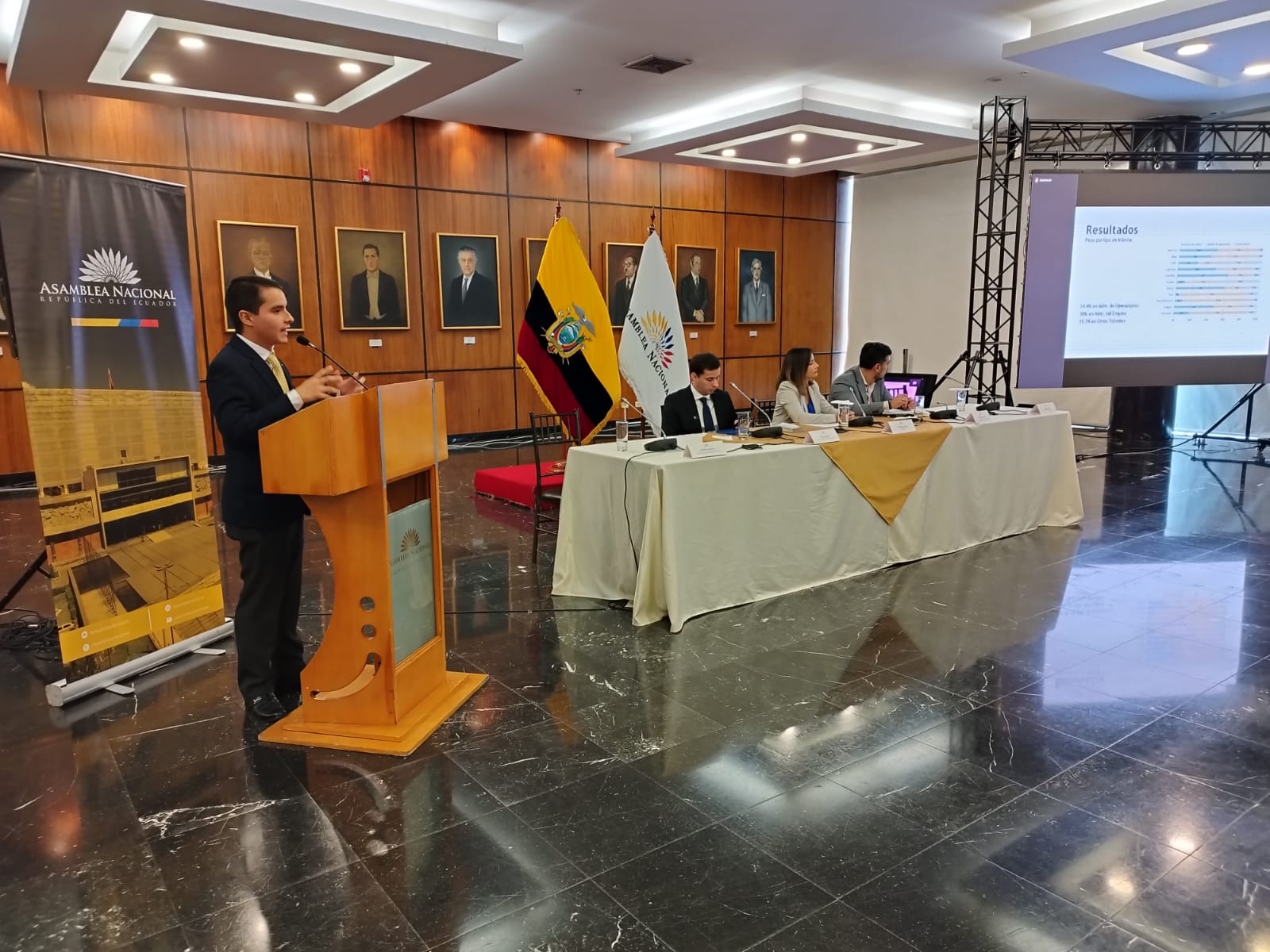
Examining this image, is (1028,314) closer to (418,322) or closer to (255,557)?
(418,322)

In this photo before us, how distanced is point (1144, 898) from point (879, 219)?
1105 cm

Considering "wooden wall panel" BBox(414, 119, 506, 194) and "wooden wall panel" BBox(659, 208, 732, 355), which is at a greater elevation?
"wooden wall panel" BBox(414, 119, 506, 194)

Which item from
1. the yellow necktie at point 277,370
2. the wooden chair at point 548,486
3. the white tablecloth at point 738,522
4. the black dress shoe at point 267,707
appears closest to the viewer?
the yellow necktie at point 277,370

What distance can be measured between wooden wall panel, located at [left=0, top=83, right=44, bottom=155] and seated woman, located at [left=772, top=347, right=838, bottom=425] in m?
6.37

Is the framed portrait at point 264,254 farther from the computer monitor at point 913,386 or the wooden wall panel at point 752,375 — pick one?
the computer monitor at point 913,386

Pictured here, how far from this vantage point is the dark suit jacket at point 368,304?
8.55 meters

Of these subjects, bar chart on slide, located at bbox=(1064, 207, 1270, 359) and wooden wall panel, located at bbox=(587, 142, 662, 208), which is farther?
wooden wall panel, located at bbox=(587, 142, 662, 208)

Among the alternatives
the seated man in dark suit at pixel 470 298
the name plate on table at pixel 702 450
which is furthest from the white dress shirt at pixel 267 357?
the seated man in dark suit at pixel 470 298

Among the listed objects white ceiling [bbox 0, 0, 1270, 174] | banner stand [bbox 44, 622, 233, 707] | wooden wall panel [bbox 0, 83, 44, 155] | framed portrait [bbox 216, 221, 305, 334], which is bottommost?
banner stand [bbox 44, 622, 233, 707]

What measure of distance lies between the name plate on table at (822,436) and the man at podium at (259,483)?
238cm

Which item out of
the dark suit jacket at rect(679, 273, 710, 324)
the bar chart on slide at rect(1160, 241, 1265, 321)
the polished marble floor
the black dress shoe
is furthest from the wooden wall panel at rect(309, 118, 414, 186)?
the bar chart on slide at rect(1160, 241, 1265, 321)

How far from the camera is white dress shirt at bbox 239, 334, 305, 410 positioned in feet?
8.80

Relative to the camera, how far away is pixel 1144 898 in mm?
2010

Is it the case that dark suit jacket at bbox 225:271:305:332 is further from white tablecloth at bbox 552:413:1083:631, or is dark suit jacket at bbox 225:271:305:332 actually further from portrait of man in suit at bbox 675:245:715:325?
white tablecloth at bbox 552:413:1083:631
